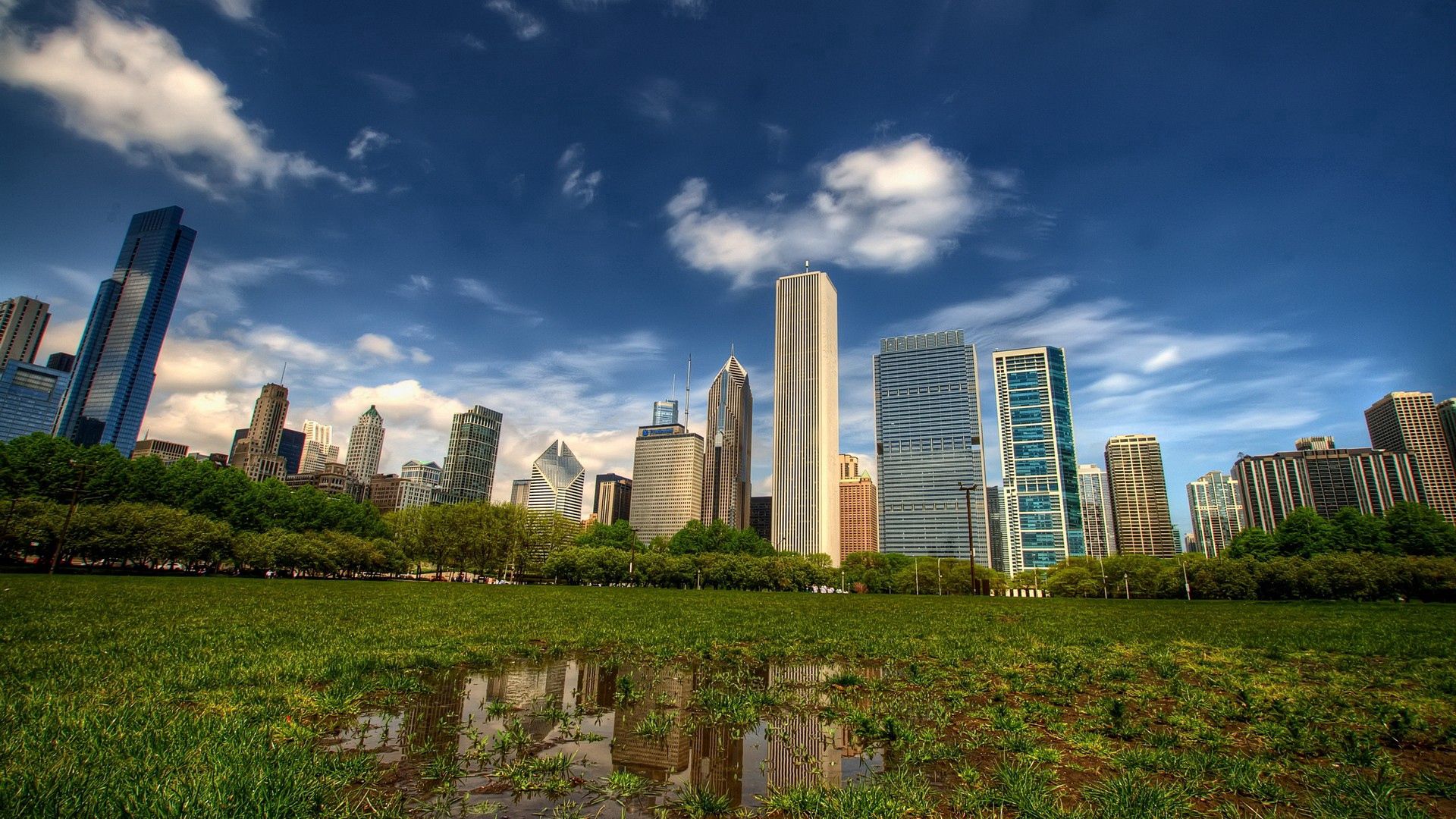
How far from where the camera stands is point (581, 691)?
9320 millimetres

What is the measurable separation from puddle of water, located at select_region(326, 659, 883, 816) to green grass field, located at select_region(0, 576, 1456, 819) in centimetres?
11

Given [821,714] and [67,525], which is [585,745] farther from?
[67,525]

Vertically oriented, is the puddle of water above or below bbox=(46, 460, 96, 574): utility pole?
below

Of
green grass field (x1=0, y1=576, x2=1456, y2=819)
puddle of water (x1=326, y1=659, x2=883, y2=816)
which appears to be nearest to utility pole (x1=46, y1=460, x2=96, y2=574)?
green grass field (x1=0, y1=576, x2=1456, y2=819)

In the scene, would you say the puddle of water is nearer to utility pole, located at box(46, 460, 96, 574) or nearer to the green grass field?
the green grass field

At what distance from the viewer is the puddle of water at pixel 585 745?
5.11 metres

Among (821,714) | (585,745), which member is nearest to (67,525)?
(585,745)

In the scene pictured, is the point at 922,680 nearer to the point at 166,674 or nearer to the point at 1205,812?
the point at 1205,812

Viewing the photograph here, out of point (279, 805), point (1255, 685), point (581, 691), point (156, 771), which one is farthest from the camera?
point (1255, 685)

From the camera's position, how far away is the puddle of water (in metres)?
5.11

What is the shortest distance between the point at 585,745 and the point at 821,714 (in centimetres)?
345

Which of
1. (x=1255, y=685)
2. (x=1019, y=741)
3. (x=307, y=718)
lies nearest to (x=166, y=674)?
(x=307, y=718)

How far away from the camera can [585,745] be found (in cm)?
660

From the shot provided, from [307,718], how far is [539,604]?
80.6 feet
